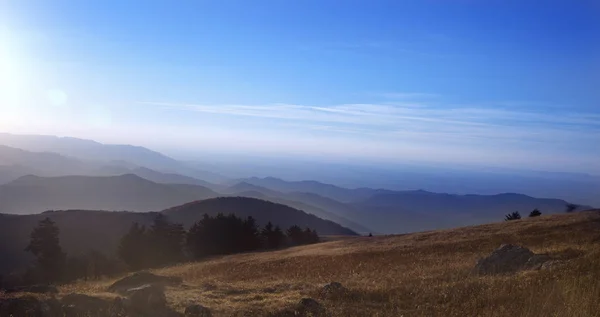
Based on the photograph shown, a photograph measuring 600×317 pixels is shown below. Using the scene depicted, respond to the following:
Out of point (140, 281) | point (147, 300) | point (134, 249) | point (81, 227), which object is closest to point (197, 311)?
point (147, 300)

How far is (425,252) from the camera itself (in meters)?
24.3

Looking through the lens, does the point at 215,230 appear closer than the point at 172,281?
No

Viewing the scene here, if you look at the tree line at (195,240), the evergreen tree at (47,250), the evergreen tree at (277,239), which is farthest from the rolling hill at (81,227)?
the evergreen tree at (277,239)

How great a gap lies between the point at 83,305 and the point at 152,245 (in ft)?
142

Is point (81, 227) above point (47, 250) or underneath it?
underneath

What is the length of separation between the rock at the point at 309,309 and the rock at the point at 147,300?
310 cm

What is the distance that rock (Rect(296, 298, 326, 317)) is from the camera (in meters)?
8.43

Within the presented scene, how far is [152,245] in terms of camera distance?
5009cm

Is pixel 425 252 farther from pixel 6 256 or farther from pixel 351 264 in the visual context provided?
pixel 6 256

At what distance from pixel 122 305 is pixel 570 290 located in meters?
8.65

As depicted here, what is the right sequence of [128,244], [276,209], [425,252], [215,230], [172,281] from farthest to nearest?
[276,209], [215,230], [128,244], [425,252], [172,281]

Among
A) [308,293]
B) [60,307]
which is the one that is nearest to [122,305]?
[60,307]

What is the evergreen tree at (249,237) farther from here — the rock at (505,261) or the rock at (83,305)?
the rock at (83,305)

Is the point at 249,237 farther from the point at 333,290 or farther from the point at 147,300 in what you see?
the point at 147,300
